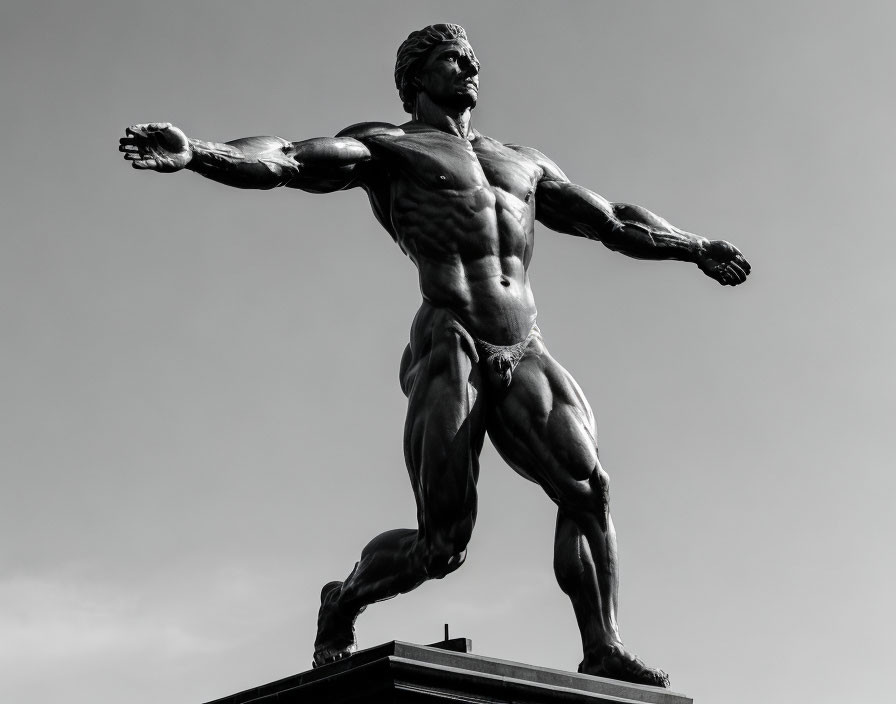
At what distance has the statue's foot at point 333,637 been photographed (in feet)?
32.2

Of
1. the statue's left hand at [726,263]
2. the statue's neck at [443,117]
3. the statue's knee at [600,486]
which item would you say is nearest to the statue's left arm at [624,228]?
the statue's left hand at [726,263]

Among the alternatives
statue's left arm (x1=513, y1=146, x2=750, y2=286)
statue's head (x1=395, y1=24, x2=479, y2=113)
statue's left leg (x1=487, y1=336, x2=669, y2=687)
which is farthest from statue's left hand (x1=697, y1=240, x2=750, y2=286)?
statue's head (x1=395, y1=24, x2=479, y2=113)

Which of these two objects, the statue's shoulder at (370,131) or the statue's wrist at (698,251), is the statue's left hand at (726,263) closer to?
the statue's wrist at (698,251)

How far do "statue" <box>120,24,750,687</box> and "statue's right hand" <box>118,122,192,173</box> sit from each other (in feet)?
0.60

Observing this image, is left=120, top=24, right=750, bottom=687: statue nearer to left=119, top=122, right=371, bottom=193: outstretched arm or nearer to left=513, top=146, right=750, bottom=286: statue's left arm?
left=119, top=122, right=371, bottom=193: outstretched arm

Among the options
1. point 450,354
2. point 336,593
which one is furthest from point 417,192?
point 336,593

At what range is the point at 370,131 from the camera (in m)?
10.3

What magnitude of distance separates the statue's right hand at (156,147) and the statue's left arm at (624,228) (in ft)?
9.14

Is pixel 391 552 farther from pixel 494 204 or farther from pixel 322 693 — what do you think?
pixel 494 204

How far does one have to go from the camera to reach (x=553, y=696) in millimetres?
8922

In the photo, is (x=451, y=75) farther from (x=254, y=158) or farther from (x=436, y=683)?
(x=436, y=683)

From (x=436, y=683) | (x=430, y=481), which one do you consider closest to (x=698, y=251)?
(x=430, y=481)

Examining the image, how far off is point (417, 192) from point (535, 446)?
1778 mm

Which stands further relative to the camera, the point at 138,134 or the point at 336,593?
the point at 336,593
